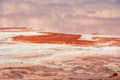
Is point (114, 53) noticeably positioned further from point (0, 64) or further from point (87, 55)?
point (0, 64)

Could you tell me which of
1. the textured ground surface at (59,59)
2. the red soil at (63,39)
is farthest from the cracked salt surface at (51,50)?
the red soil at (63,39)

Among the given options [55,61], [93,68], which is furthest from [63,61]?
[93,68]

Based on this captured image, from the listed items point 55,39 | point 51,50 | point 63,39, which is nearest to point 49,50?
point 51,50

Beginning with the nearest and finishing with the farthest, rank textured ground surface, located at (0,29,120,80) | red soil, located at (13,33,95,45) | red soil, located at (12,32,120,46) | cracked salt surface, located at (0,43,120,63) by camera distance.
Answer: textured ground surface, located at (0,29,120,80) < cracked salt surface, located at (0,43,120,63) < red soil, located at (12,32,120,46) < red soil, located at (13,33,95,45)

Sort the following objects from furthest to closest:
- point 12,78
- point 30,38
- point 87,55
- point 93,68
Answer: point 30,38, point 87,55, point 93,68, point 12,78

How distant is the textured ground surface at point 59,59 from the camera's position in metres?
18.5

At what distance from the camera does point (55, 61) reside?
20172mm

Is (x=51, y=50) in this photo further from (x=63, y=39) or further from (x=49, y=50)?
(x=63, y=39)

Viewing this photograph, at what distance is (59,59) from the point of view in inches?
806

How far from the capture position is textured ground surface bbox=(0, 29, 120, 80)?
60.7 feet

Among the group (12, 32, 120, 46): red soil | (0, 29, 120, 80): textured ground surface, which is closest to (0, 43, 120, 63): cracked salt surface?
(0, 29, 120, 80): textured ground surface

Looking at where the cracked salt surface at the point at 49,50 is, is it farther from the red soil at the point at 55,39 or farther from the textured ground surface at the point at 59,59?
the red soil at the point at 55,39

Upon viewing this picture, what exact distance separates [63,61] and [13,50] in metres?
3.61

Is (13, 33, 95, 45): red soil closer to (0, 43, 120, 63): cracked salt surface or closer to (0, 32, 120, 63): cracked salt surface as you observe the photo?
(0, 32, 120, 63): cracked salt surface
